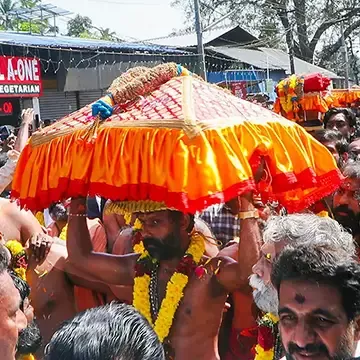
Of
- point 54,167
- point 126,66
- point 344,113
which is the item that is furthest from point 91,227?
point 126,66

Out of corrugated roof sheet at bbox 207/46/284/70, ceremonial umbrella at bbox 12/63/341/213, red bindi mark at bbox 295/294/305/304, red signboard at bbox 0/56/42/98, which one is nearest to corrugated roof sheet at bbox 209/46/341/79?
corrugated roof sheet at bbox 207/46/284/70

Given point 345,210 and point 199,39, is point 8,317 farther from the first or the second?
point 199,39

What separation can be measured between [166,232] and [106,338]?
4.90 ft

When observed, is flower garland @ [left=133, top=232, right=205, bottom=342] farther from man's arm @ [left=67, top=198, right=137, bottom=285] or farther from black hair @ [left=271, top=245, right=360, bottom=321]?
black hair @ [left=271, top=245, right=360, bottom=321]

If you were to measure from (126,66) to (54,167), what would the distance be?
13.2m

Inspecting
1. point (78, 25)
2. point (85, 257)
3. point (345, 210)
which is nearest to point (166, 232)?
point (85, 257)

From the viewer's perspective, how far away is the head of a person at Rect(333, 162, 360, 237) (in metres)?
4.16

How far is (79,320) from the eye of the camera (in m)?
1.68

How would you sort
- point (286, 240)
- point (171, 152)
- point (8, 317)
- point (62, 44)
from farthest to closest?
1. point (62, 44)
2. point (171, 152)
3. point (286, 240)
4. point (8, 317)

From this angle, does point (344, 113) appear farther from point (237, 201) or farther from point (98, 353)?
point (98, 353)

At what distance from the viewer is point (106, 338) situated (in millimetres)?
1565

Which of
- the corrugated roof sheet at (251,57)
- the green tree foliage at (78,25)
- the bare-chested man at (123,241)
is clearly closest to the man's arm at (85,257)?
the bare-chested man at (123,241)

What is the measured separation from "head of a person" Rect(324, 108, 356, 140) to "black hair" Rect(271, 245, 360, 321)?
5462 millimetres

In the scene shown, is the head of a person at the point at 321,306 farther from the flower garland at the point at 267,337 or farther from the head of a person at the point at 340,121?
the head of a person at the point at 340,121
